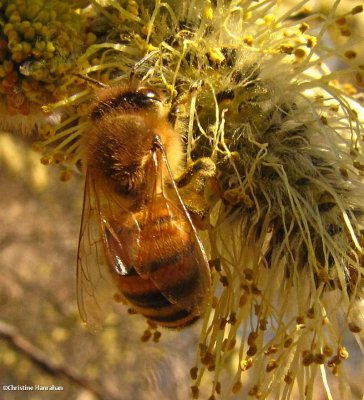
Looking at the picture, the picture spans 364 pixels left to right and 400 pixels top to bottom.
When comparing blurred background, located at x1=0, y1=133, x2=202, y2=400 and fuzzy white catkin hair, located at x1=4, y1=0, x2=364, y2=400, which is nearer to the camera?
fuzzy white catkin hair, located at x1=4, y1=0, x2=364, y2=400

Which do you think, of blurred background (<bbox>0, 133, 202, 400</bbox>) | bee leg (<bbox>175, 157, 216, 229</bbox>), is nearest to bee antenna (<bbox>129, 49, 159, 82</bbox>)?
bee leg (<bbox>175, 157, 216, 229</bbox>)

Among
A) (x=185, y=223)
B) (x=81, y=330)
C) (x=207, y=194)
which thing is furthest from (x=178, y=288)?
(x=81, y=330)

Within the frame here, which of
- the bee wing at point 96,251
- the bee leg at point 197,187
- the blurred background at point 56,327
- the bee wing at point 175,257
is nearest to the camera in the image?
the bee wing at point 175,257

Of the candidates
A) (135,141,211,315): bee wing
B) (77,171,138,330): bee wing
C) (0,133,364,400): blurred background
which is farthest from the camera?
(0,133,364,400): blurred background
